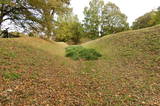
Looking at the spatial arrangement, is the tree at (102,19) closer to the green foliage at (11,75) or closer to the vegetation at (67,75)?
the vegetation at (67,75)

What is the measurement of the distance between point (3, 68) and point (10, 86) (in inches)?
51.1

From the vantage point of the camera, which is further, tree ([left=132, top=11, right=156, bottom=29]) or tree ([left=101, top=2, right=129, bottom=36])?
tree ([left=132, top=11, right=156, bottom=29])

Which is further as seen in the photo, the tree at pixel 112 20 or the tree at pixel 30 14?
the tree at pixel 112 20

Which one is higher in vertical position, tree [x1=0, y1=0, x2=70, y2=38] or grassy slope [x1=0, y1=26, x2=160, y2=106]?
tree [x1=0, y1=0, x2=70, y2=38]

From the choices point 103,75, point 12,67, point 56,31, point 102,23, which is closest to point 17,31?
point 56,31

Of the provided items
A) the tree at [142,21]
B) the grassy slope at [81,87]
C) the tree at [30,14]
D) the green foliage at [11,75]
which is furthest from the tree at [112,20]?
the green foliage at [11,75]

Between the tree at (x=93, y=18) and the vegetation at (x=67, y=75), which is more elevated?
the tree at (x=93, y=18)

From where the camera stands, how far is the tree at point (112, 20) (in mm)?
31094

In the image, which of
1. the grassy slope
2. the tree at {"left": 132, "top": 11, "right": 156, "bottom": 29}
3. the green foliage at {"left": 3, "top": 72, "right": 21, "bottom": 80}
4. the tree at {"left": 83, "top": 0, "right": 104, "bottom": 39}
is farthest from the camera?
the tree at {"left": 132, "top": 11, "right": 156, "bottom": 29}

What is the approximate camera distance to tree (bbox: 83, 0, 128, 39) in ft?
99.5

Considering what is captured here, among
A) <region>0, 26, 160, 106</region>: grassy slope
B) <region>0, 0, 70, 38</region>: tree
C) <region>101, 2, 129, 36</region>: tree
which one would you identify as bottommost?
<region>0, 26, 160, 106</region>: grassy slope

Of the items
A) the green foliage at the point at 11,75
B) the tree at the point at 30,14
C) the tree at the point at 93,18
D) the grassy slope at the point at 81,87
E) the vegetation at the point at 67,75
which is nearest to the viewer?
the grassy slope at the point at 81,87

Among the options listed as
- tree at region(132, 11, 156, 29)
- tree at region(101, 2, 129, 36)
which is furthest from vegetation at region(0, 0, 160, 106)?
tree at region(132, 11, 156, 29)

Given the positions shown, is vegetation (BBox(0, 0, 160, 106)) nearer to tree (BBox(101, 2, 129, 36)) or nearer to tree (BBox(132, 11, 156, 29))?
tree (BBox(101, 2, 129, 36))
